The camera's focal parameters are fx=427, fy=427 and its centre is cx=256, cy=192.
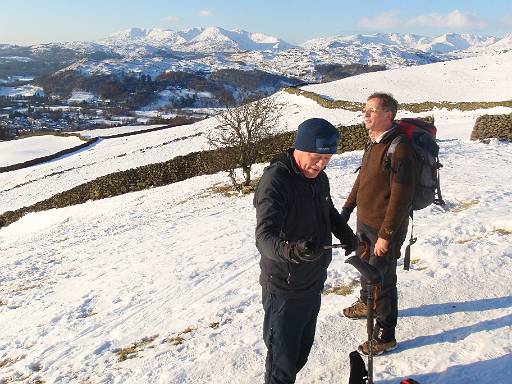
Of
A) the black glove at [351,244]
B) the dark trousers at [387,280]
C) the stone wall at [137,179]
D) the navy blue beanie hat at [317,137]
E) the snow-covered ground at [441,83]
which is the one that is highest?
the snow-covered ground at [441,83]

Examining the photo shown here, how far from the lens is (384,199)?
435 centimetres

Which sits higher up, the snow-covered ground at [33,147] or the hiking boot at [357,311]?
the hiking boot at [357,311]

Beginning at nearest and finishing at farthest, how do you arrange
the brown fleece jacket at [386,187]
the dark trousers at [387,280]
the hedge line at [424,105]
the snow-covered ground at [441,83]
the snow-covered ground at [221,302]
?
the brown fleece jacket at [386,187]
the dark trousers at [387,280]
the snow-covered ground at [221,302]
the hedge line at [424,105]
the snow-covered ground at [441,83]

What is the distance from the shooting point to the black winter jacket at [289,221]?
316cm

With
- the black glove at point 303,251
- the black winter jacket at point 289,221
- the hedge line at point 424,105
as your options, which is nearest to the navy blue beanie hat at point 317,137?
the black winter jacket at point 289,221

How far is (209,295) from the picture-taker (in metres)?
7.59

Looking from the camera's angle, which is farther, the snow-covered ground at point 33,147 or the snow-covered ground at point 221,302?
the snow-covered ground at point 33,147

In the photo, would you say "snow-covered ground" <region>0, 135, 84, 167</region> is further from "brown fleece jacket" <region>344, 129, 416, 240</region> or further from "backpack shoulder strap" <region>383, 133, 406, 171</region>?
"backpack shoulder strap" <region>383, 133, 406, 171</region>

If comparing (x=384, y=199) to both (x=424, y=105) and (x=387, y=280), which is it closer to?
(x=387, y=280)

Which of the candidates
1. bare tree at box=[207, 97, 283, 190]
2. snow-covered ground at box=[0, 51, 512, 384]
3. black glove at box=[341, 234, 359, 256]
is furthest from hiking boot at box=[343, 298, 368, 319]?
bare tree at box=[207, 97, 283, 190]

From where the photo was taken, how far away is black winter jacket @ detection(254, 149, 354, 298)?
124 inches

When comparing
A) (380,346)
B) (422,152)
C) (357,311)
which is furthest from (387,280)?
(422,152)

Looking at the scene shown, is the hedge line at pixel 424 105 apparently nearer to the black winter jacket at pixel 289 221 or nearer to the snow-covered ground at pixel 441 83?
the snow-covered ground at pixel 441 83

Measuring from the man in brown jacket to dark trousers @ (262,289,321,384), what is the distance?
1080 millimetres
